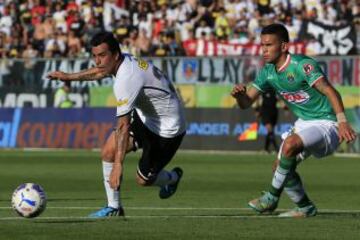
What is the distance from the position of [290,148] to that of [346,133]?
106cm

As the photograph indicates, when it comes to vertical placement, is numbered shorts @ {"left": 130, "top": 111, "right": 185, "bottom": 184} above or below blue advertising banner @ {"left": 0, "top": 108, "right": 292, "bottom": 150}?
above

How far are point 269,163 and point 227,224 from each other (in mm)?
16569

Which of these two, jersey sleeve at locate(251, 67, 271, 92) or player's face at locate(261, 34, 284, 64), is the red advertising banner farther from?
player's face at locate(261, 34, 284, 64)

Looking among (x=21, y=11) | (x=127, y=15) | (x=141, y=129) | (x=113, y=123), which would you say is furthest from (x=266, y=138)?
(x=141, y=129)

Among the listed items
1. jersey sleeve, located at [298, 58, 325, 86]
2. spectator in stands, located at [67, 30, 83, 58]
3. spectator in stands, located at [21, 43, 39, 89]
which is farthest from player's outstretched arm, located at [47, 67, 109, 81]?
spectator in stands, located at [67, 30, 83, 58]

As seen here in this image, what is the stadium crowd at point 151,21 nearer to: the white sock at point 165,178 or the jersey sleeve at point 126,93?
the white sock at point 165,178

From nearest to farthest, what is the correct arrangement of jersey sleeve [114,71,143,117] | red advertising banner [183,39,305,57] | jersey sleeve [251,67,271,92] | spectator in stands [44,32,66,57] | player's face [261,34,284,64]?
1. jersey sleeve [114,71,143,117]
2. player's face [261,34,284,64]
3. jersey sleeve [251,67,271,92]
4. red advertising banner [183,39,305,57]
5. spectator in stands [44,32,66,57]

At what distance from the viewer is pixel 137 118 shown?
1339 centimetres

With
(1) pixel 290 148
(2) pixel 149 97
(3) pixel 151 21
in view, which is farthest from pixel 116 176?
(3) pixel 151 21

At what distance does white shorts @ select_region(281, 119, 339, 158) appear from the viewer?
1261 centimetres

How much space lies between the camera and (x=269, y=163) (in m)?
28.5

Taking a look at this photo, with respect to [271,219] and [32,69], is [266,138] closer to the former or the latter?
[32,69]

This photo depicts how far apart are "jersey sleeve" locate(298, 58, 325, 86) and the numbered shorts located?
181 cm

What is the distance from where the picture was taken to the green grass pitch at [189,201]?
436 inches
